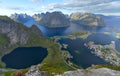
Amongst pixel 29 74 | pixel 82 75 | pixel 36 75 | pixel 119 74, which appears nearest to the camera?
pixel 82 75

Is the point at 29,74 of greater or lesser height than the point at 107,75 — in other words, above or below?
below

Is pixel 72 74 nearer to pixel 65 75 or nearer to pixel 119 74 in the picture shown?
pixel 65 75

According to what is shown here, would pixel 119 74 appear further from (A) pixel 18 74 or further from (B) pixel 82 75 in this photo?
(A) pixel 18 74

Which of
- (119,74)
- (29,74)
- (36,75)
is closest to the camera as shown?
(119,74)

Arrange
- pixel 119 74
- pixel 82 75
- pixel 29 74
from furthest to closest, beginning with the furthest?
pixel 29 74, pixel 119 74, pixel 82 75

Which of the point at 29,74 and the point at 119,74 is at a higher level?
the point at 119,74

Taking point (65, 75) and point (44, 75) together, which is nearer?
point (65, 75)

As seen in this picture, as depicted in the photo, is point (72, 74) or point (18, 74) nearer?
point (72, 74)

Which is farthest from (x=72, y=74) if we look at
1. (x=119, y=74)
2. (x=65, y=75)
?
(x=119, y=74)

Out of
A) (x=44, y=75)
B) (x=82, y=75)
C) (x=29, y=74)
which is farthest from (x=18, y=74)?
(x=82, y=75)
